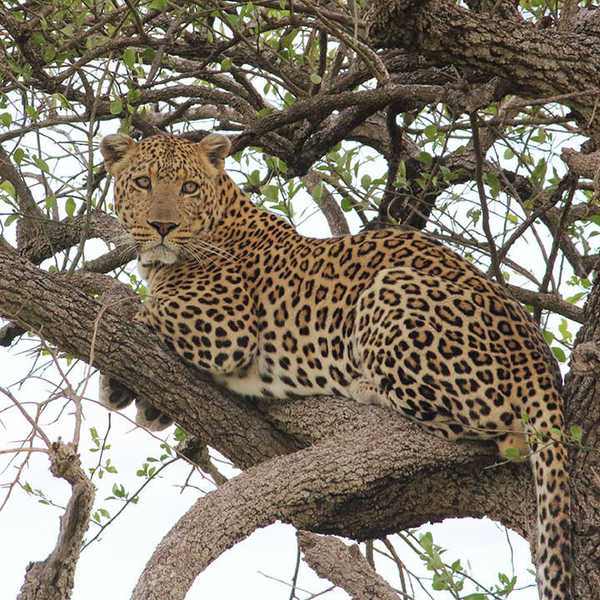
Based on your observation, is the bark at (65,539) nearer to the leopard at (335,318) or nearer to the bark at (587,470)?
the leopard at (335,318)

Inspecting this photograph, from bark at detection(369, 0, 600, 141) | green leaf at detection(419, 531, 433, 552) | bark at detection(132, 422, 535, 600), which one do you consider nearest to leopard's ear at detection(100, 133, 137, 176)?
bark at detection(369, 0, 600, 141)

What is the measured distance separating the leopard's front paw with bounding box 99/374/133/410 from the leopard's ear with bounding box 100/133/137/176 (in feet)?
5.39

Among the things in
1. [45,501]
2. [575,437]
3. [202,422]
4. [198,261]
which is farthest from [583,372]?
[45,501]

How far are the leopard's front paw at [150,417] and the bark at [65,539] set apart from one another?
1.69m

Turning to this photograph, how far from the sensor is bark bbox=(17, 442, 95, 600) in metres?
3.94

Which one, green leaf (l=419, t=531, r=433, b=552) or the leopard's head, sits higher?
the leopard's head

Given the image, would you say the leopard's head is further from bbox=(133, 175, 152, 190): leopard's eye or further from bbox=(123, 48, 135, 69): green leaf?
bbox=(123, 48, 135, 69): green leaf

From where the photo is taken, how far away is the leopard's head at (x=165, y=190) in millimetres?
6719

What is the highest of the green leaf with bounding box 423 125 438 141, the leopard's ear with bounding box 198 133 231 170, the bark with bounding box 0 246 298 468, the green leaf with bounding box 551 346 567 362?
the green leaf with bounding box 423 125 438 141

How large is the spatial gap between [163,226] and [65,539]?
267 cm

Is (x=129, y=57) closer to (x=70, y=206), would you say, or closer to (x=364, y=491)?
(x=70, y=206)

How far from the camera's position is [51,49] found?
6316mm

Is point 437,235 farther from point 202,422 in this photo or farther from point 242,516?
point 242,516

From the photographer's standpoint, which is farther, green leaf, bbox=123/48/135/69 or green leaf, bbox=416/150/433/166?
green leaf, bbox=416/150/433/166
